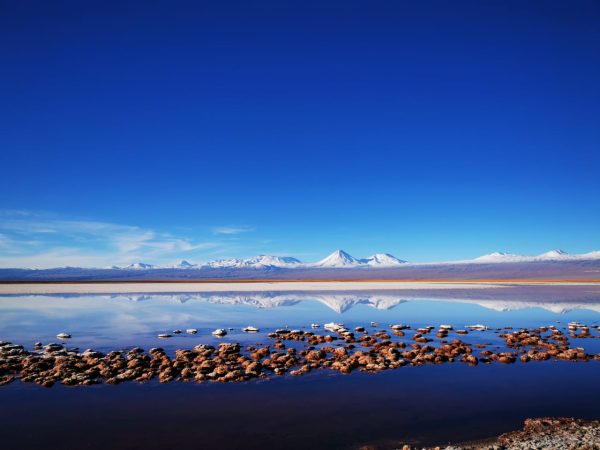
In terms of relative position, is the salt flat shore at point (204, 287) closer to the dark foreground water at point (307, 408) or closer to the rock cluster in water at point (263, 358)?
the rock cluster in water at point (263, 358)

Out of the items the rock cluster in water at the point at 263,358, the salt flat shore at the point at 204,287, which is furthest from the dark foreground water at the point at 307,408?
the salt flat shore at the point at 204,287

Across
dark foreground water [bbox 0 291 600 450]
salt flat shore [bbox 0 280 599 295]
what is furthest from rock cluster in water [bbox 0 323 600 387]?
salt flat shore [bbox 0 280 599 295]

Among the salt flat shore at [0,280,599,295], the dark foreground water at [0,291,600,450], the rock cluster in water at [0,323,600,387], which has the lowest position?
the dark foreground water at [0,291,600,450]

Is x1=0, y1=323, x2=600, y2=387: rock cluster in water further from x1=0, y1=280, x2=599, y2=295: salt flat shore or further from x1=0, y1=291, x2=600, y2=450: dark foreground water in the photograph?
x1=0, y1=280, x2=599, y2=295: salt flat shore

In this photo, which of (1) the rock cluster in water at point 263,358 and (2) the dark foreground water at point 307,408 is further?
(1) the rock cluster in water at point 263,358

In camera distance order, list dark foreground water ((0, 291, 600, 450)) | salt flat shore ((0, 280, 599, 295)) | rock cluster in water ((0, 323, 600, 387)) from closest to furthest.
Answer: dark foreground water ((0, 291, 600, 450))
rock cluster in water ((0, 323, 600, 387))
salt flat shore ((0, 280, 599, 295))

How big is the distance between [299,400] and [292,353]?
4664mm

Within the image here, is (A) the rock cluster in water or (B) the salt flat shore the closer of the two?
(A) the rock cluster in water

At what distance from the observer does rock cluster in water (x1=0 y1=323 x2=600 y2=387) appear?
39.5 ft

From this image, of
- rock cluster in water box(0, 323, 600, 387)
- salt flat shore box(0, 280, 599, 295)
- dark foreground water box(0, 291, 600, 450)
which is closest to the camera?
dark foreground water box(0, 291, 600, 450)

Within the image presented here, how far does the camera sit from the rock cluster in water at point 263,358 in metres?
12.0

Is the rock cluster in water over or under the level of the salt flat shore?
under

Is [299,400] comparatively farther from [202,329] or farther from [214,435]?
[202,329]

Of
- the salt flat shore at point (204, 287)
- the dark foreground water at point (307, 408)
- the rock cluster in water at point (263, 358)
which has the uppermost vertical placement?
the salt flat shore at point (204, 287)
